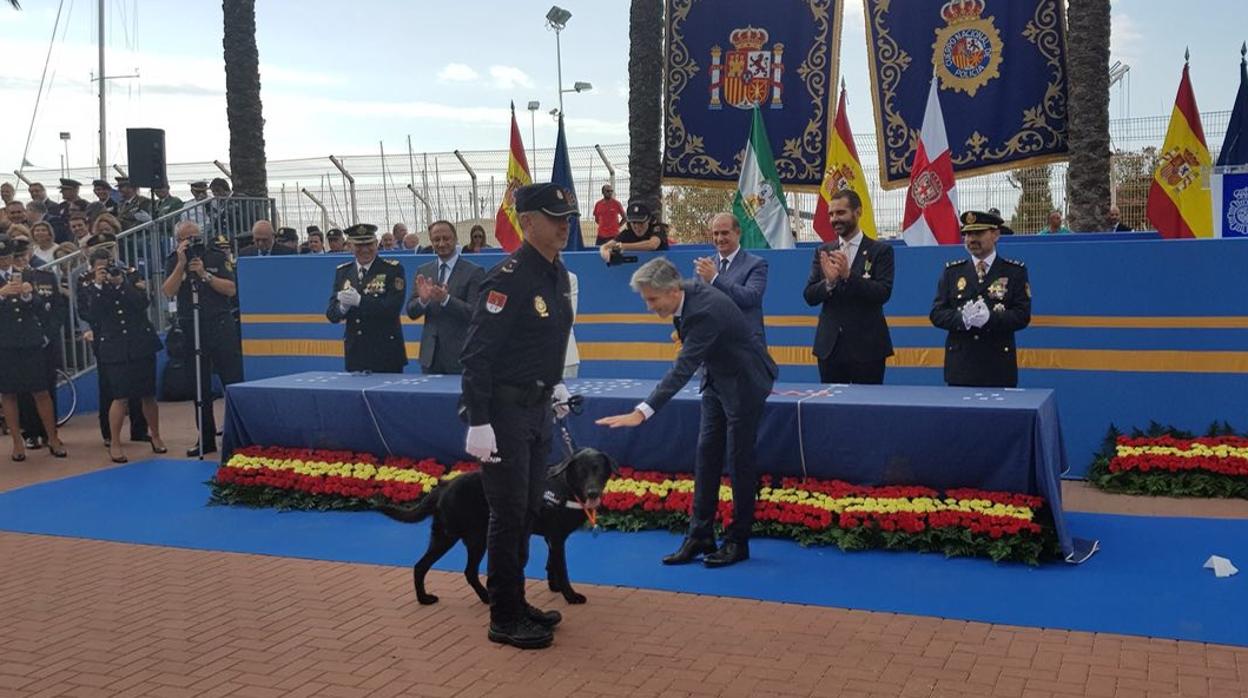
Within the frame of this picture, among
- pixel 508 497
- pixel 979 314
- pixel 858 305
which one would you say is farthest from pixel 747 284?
pixel 508 497

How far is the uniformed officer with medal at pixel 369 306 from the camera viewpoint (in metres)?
9.03

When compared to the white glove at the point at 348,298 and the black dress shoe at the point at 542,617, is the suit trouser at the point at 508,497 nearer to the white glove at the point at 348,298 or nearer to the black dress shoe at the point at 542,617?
the black dress shoe at the point at 542,617

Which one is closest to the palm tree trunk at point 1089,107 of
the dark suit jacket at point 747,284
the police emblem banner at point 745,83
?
the police emblem banner at point 745,83

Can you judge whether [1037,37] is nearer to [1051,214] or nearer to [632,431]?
[1051,214]

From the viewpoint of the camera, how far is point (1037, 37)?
11.8 metres

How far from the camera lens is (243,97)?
51.5 ft

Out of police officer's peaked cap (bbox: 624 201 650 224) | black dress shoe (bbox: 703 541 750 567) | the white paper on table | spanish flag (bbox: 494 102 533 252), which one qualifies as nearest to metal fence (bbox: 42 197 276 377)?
spanish flag (bbox: 494 102 533 252)

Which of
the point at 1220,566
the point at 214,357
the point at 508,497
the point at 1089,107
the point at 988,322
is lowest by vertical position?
the point at 1220,566

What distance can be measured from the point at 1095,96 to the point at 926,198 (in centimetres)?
241

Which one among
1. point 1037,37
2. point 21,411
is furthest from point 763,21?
point 21,411

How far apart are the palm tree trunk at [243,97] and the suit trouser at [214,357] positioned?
5.57 m

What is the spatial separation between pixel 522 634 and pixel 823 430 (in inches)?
98.7

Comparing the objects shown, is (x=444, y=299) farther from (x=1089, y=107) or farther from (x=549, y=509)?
(x=1089, y=107)

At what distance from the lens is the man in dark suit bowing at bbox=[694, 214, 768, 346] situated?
698 cm
